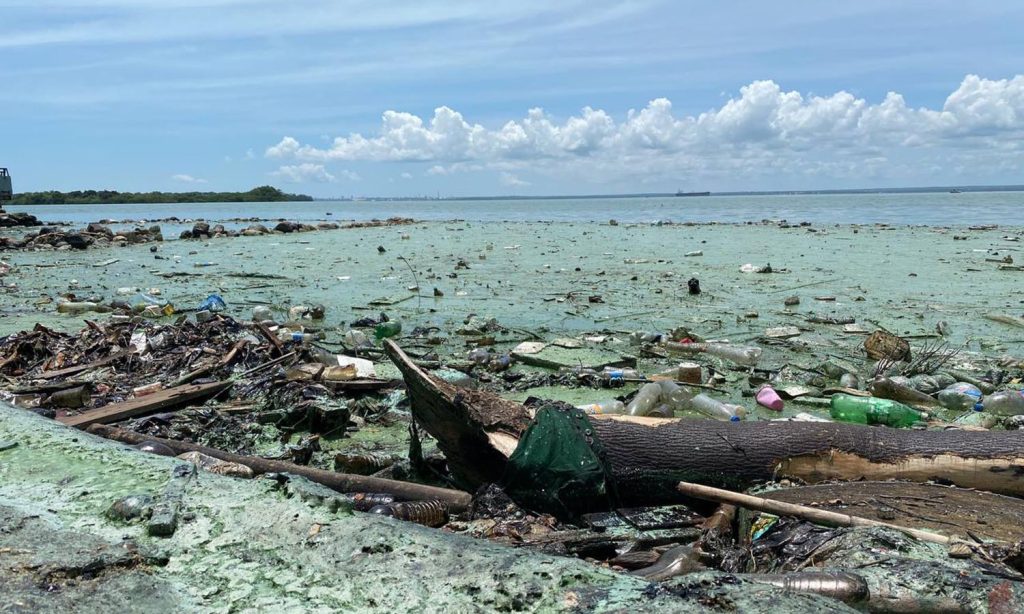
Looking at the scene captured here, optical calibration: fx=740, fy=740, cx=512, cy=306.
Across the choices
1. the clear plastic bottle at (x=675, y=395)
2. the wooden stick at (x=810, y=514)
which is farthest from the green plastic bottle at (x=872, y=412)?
the wooden stick at (x=810, y=514)

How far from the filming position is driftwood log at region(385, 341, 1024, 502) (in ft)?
10.5

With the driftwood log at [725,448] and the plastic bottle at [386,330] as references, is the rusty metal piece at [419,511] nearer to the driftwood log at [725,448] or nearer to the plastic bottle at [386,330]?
the driftwood log at [725,448]

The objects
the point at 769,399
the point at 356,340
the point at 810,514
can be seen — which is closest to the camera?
the point at 810,514

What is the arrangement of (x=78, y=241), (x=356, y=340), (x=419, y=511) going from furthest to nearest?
(x=78, y=241), (x=356, y=340), (x=419, y=511)

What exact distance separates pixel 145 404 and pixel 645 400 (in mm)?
3283

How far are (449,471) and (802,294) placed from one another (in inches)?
290

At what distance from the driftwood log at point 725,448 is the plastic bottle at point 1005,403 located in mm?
1693

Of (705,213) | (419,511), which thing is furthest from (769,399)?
(705,213)

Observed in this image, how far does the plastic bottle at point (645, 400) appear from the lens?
4.90 meters

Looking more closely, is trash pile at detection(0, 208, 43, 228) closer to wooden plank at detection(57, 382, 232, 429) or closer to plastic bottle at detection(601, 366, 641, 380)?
wooden plank at detection(57, 382, 232, 429)

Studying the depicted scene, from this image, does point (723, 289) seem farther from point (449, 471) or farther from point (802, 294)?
point (449, 471)

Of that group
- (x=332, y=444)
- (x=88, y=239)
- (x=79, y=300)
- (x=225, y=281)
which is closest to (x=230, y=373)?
(x=332, y=444)

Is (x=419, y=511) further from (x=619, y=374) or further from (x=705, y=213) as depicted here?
(x=705, y=213)

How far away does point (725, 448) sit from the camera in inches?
132
